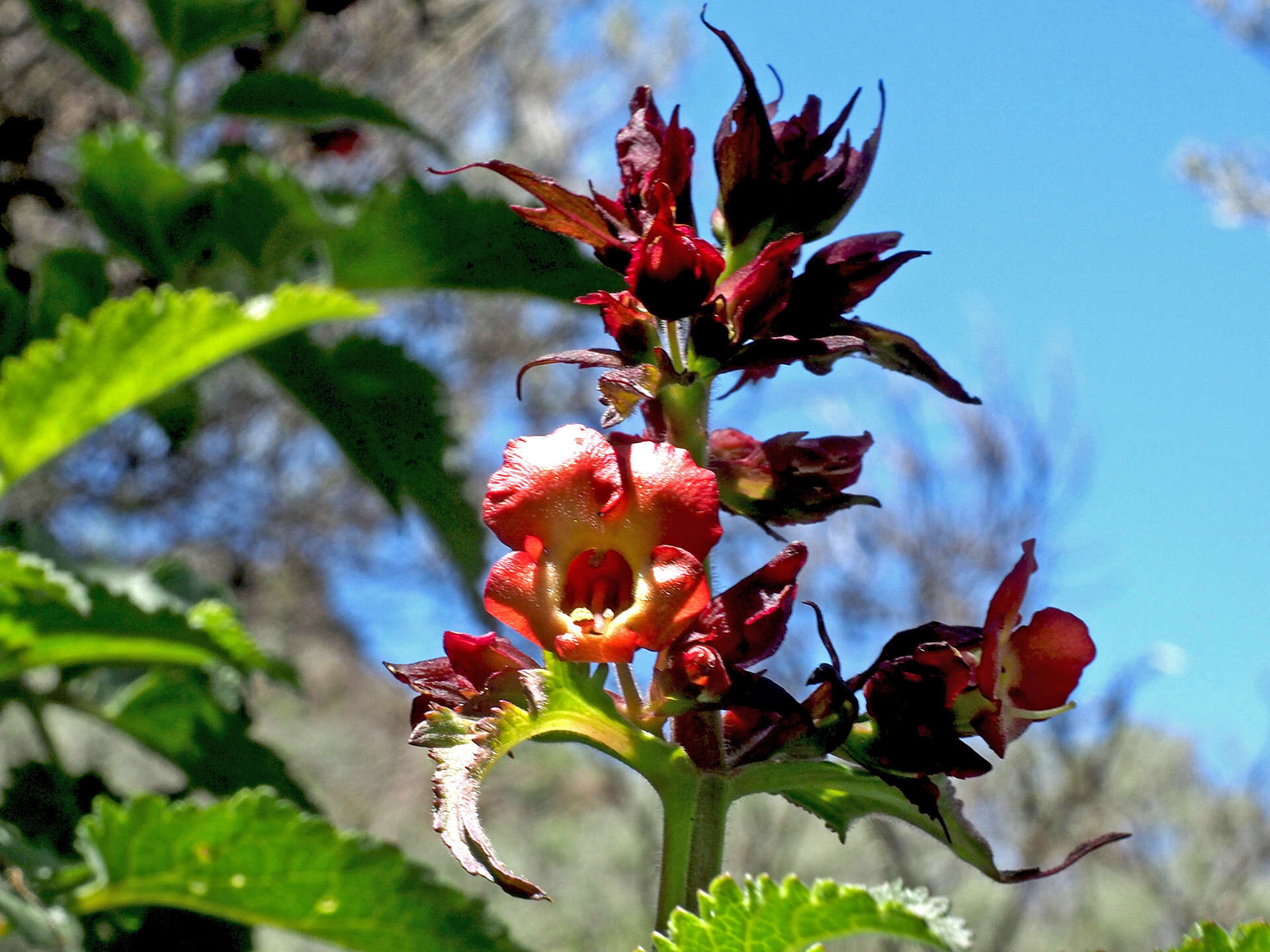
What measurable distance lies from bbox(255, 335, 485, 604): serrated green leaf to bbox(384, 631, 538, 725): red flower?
0.57 m

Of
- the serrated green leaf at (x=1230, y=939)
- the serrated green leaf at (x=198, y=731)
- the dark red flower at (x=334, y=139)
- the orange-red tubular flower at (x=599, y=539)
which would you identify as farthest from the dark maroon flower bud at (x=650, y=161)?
the dark red flower at (x=334, y=139)

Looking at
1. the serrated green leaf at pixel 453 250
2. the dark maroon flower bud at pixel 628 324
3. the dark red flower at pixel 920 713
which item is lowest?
the dark red flower at pixel 920 713

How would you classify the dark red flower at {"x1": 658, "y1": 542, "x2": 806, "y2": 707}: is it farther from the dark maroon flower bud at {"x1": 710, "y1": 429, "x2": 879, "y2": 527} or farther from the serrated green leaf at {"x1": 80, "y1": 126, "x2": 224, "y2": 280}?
the serrated green leaf at {"x1": 80, "y1": 126, "x2": 224, "y2": 280}

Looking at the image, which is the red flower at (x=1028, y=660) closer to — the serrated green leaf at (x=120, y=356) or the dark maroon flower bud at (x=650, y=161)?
the dark maroon flower bud at (x=650, y=161)

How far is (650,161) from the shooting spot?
58cm

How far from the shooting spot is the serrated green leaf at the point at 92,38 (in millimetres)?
1198

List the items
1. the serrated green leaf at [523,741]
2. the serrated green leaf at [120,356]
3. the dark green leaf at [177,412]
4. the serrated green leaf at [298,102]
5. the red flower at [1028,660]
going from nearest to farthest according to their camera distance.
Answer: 1. the serrated green leaf at [523,741]
2. the red flower at [1028,660]
3. the serrated green leaf at [120,356]
4. the dark green leaf at [177,412]
5. the serrated green leaf at [298,102]

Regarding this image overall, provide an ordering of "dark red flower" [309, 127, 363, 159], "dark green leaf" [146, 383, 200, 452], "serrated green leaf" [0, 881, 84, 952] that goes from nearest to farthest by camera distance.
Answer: "serrated green leaf" [0, 881, 84, 952] → "dark green leaf" [146, 383, 200, 452] → "dark red flower" [309, 127, 363, 159]

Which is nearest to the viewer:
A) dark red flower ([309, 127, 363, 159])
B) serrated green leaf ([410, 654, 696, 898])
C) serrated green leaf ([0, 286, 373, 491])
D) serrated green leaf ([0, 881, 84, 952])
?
serrated green leaf ([410, 654, 696, 898])

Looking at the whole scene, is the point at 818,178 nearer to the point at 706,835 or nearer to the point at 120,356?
the point at 706,835

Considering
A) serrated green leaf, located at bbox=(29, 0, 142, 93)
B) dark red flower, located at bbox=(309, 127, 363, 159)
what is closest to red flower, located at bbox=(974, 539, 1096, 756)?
serrated green leaf, located at bbox=(29, 0, 142, 93)

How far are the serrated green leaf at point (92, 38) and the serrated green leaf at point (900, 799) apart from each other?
110 centimetres

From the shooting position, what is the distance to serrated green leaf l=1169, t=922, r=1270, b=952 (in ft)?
1.48

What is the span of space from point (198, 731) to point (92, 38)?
2.37 feet
